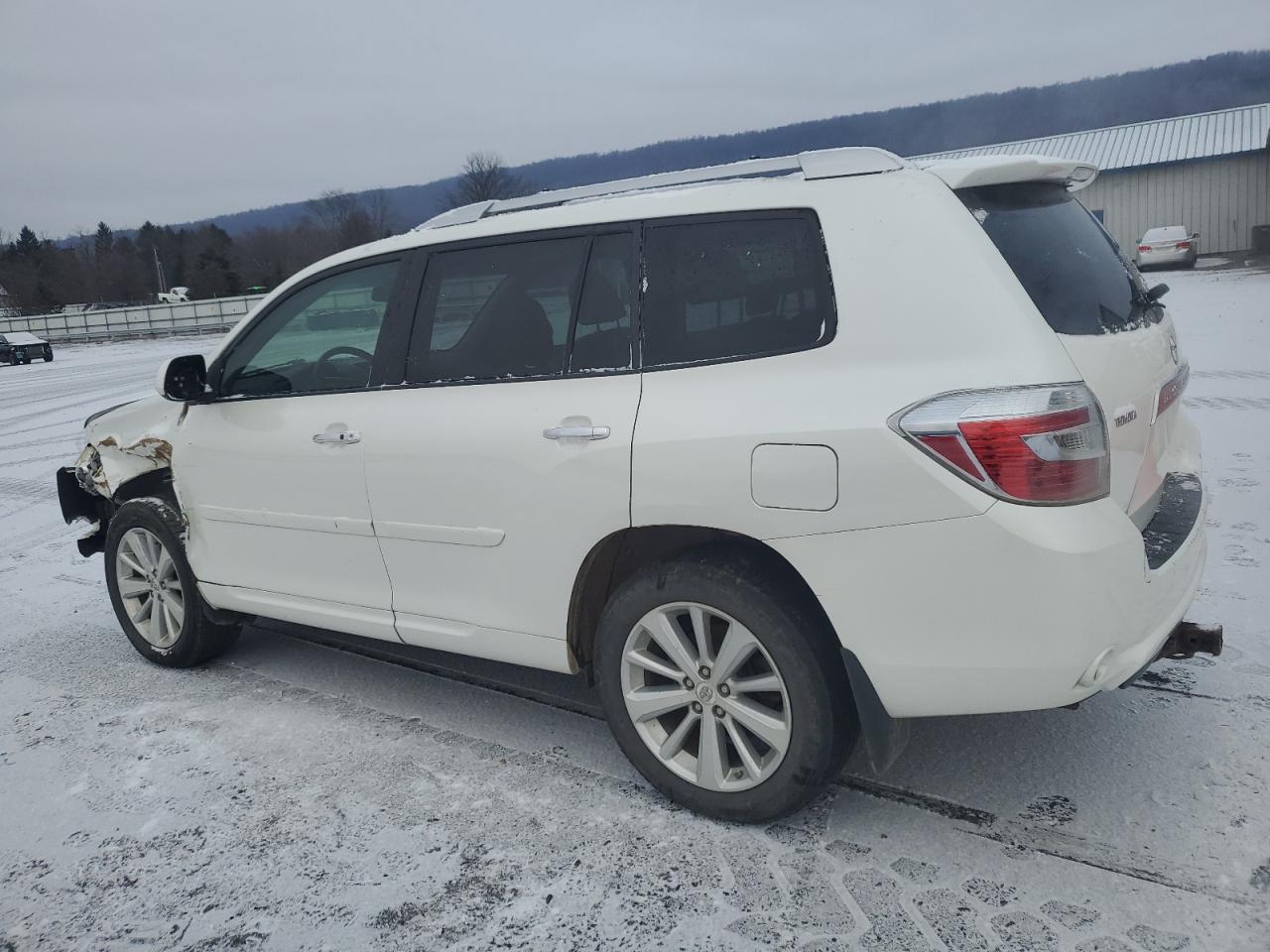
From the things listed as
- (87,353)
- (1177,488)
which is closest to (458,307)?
(1177,488)

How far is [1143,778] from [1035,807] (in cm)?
38

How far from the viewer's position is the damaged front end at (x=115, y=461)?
4383 millimetres

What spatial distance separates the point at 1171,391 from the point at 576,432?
178 centimetres

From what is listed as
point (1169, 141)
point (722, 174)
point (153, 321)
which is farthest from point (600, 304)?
point (153, 321)

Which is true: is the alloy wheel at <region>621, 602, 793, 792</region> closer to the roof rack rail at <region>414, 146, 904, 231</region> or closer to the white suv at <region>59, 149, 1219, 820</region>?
the white suv at <region>59, 149, 1219, 820</region>

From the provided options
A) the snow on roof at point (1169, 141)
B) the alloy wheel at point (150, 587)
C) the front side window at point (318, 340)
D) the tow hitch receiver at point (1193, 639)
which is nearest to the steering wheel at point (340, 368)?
the front side window at point (318, 340)

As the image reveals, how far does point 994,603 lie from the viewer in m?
2.44

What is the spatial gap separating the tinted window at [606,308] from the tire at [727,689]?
0.65 meters

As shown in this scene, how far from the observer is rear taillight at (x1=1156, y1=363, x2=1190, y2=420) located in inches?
116

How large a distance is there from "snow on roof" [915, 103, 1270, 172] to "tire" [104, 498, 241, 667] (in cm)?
3974

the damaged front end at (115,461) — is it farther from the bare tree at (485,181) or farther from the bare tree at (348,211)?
the bare tree at (348,211)

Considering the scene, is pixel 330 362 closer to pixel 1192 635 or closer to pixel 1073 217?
pixel 1073 217

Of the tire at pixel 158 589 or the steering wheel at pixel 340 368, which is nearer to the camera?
the steering wheel at pixel 340 368

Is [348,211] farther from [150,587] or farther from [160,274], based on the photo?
[150,587]
